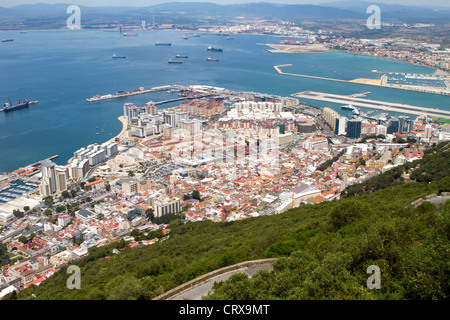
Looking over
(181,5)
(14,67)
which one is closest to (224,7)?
(181,5)

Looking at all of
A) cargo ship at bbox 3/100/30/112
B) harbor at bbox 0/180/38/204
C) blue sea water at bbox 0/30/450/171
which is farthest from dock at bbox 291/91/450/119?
harbor at bbox 0/180/38/204

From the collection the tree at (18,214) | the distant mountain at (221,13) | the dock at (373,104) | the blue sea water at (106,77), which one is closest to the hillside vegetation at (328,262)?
the tree at (18,214)

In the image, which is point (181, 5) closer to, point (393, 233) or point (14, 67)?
point (14, 67)

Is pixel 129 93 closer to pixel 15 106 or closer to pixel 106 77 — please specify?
pixel 106 77

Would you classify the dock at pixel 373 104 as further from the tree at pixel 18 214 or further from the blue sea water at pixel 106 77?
the tree at pixel 18 214

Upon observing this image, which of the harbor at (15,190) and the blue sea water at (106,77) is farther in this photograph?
the blue sea water at (106,77)
